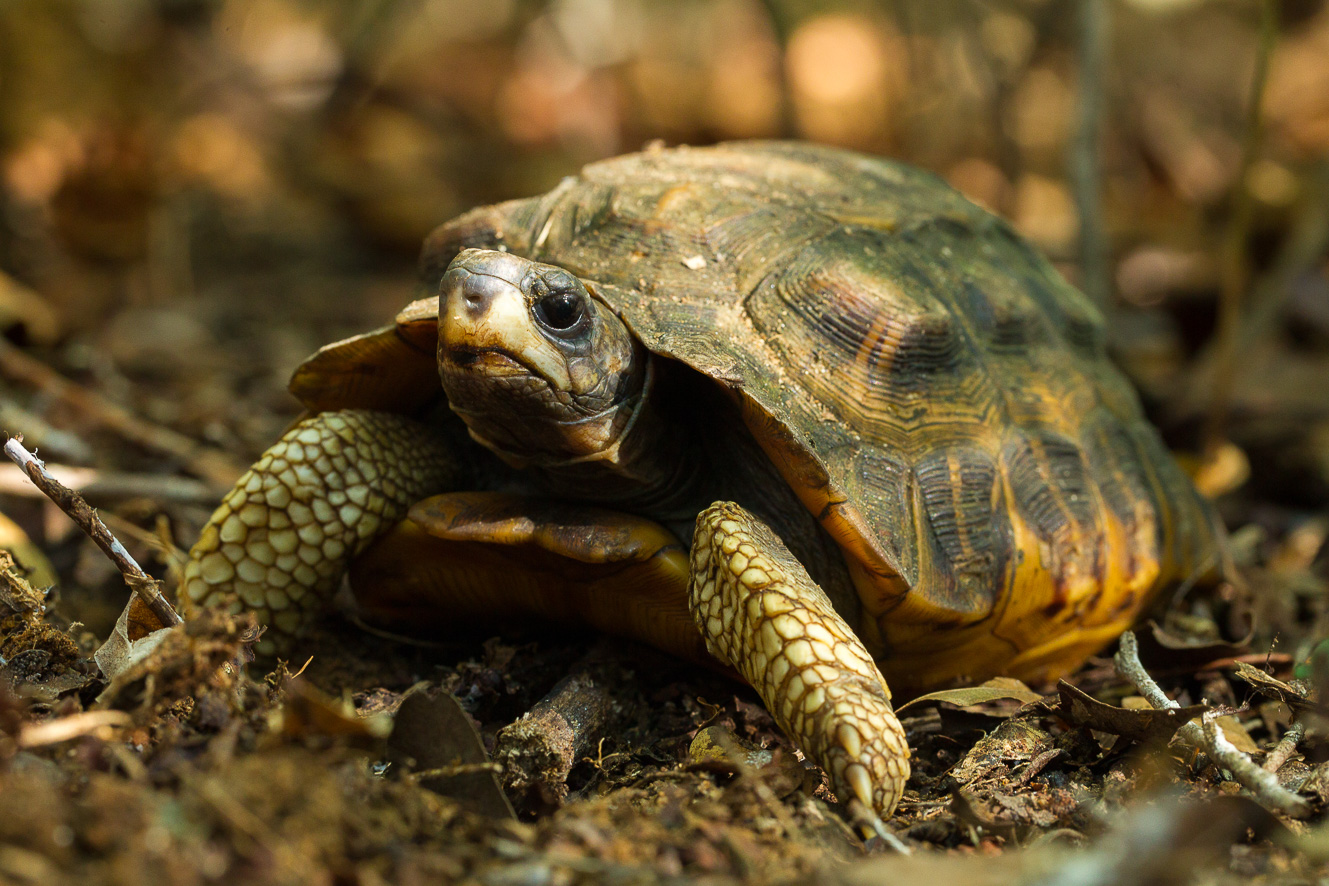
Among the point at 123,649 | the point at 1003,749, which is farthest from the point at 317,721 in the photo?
the point at 1003,749

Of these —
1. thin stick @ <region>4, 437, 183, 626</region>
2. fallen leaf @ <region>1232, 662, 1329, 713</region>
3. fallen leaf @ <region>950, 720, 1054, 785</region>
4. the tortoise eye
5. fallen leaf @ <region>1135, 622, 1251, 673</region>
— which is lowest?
fallen leaf @ <region>1135, 622, 1251, 673</region>

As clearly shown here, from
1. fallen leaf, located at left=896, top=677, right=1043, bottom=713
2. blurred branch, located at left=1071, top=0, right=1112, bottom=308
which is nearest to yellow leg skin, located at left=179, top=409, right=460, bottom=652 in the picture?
fallen leaf, located at left=896, top=677, right=1043, bottom=713

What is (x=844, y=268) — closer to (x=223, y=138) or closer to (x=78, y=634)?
(x=78, y=634)

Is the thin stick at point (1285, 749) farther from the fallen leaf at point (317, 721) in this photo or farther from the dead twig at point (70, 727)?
the dead twig at point (70, 727)

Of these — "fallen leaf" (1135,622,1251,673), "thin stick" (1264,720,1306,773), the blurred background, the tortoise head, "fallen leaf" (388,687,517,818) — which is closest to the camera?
"fallen leaf" (388,687,517,818)

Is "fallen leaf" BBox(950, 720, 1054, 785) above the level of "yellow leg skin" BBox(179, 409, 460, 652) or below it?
below

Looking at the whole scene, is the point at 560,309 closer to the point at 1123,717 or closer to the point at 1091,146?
the point at 1123,717

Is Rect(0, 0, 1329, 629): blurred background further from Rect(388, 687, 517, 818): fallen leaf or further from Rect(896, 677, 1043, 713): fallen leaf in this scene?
Rect(896, 677, 1043, 713): fallen leaf
